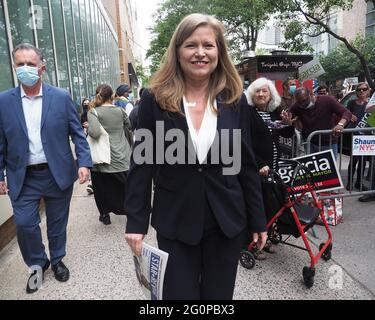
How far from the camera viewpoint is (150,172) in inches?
68.3

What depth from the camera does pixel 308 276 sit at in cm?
294

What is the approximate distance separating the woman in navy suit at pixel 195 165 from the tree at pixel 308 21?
8.73m

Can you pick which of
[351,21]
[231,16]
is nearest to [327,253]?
[231,16]

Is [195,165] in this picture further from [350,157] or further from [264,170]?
[350,157]

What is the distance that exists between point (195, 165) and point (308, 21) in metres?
10.1

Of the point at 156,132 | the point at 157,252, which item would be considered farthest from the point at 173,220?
the point at 156,132

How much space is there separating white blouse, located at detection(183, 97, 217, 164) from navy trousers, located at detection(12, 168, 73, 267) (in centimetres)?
184

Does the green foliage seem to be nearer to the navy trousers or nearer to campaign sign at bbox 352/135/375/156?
campaign sign at bbox 352/135/375/156

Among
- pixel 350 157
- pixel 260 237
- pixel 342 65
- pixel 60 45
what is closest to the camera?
pixel 260 237

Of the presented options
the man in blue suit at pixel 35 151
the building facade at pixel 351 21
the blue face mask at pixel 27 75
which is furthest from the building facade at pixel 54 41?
the building facade at pixel 351 21

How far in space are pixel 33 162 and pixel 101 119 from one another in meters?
1.66

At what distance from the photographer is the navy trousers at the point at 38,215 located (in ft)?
9.66

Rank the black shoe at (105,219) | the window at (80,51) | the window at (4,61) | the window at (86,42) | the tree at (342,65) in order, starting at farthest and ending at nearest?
the tree at (342,65) → the window at (86,42) → the window at (80,51) → the black shoe at (105,219) → the window at (4,61)

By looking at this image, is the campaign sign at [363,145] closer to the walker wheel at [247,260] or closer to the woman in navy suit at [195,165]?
the walker wheel at [247,260]
